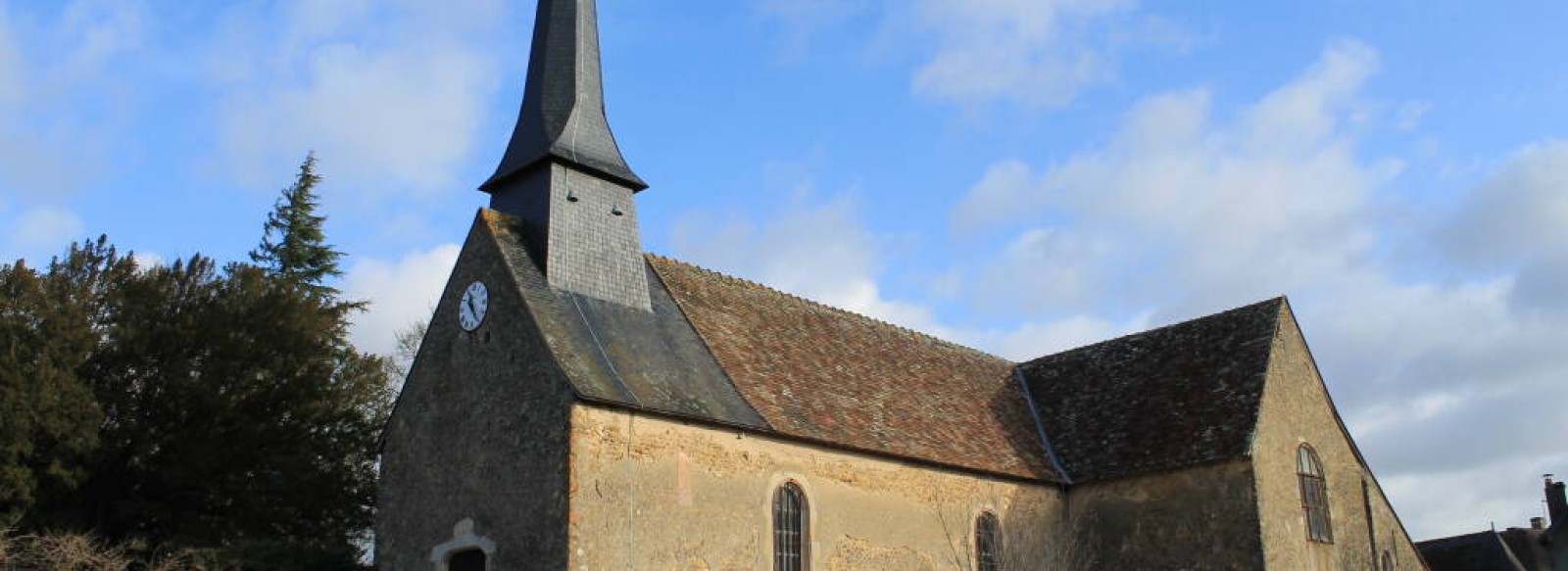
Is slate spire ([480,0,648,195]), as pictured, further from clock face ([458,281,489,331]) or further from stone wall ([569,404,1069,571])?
stone wall ([569,404,1069,571])

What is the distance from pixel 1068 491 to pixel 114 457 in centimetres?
1857

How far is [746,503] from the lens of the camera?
18391 mm

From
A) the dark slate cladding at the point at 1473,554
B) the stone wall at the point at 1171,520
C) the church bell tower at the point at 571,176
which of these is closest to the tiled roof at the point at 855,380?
the stone wall at the point at 1171,520

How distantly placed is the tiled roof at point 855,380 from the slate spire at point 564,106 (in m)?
2.35

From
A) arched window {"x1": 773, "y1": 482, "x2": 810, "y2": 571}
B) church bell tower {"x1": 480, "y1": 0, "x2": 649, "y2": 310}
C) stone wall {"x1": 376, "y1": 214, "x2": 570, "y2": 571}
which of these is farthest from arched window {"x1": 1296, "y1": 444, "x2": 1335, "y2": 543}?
stone wall {"x1": 376, "y1": 214, "x2": 570, "y2": 571}

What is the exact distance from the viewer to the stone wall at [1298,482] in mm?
21969

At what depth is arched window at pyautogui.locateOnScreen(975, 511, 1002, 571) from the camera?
2188cm

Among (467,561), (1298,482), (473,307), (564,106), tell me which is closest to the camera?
(467,561)

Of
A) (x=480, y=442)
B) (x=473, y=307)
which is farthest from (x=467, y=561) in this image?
(x=473, y=307)

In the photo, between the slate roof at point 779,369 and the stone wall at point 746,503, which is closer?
the stone wall at point 746,503

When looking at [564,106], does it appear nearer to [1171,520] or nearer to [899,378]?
[899,378]

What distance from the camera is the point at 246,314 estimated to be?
90.4 ft

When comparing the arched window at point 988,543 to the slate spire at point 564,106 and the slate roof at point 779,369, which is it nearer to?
the slate roof at point 779,369

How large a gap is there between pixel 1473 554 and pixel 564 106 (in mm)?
32928
